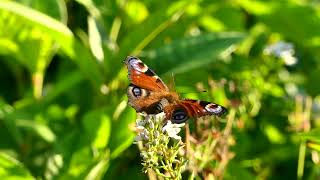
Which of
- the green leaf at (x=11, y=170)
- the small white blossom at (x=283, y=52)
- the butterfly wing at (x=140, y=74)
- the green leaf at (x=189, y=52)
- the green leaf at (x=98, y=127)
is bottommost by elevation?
the green leaf at (x=11, y=170)

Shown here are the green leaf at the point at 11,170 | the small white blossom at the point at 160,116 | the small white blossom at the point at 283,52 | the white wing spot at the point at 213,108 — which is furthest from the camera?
the small white blossom at the point at 283,52

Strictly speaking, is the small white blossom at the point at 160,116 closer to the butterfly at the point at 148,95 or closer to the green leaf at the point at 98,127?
the butterfly at the point at 148,95

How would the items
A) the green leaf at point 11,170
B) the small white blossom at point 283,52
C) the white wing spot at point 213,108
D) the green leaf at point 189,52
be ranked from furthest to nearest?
the small white blossom at point 283,52 < the green leaf at point 189,52 < the green leaf at point 11,170 < the white wing spot at point 213,108

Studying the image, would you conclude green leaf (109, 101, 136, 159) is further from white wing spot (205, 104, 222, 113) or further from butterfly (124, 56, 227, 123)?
white wing spot (205, 104, 222, 113)

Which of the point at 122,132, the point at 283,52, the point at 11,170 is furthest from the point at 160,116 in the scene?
the point at 283,52

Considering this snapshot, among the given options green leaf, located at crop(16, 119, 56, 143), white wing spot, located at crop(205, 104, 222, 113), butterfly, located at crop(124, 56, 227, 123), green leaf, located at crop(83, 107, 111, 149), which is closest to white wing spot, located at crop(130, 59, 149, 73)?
butterfly, located at crop(124, 56, 227, 123)

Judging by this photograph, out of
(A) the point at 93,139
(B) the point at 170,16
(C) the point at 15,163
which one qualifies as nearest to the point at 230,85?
(B) the point at 170,16

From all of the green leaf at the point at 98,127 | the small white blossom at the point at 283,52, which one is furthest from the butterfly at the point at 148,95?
the small white blossom at the point at 283,52

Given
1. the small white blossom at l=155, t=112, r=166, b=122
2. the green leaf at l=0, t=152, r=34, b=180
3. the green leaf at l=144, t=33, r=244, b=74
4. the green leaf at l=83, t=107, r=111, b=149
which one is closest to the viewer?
the small white blossom at l=155, t=112, r=166, b=122
